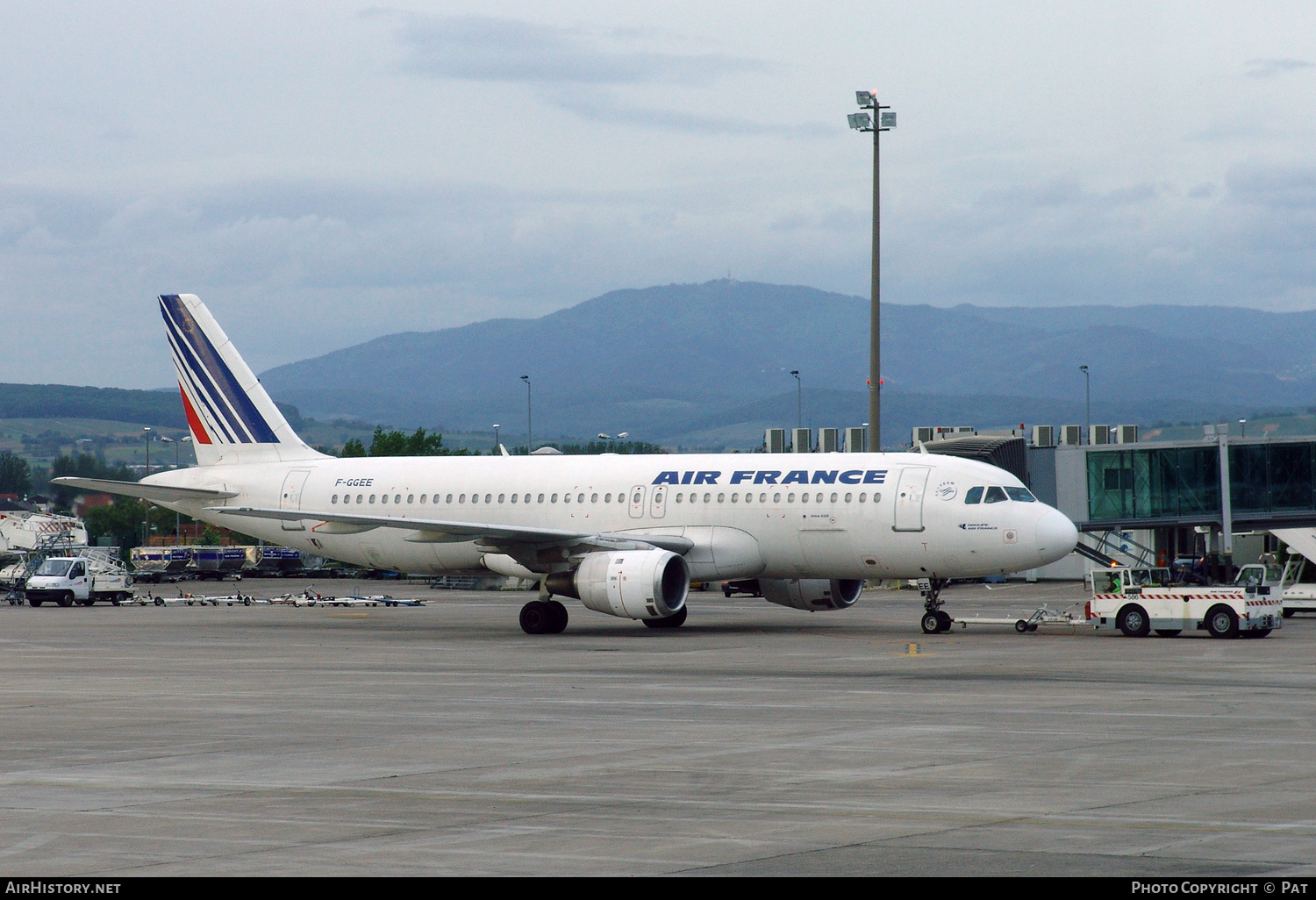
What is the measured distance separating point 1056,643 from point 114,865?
26.0 meters

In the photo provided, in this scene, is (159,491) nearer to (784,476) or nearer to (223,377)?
(223,377)

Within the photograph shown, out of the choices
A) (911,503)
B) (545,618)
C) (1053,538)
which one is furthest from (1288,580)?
(545,618)

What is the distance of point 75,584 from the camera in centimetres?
6069

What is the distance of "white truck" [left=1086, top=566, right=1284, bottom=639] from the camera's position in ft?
115

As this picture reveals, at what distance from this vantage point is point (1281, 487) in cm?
5866

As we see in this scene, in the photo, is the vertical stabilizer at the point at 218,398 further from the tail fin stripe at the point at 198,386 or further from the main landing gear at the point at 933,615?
the main landing gear at the point at 933,615

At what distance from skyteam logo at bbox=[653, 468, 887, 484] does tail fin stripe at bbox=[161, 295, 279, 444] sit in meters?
13.5

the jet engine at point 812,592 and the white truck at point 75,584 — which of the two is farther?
the white truck at point 75,584

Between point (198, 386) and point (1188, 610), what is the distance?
2878cm

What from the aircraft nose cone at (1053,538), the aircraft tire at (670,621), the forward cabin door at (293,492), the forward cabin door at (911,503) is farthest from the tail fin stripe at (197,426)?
the aircraft nose cone at (1053,538)

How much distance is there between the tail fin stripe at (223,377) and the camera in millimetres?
46656

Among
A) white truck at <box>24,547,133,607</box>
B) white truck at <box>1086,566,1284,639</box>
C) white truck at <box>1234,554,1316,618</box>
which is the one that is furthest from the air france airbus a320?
white truck at <box>24,547,133,607</box>

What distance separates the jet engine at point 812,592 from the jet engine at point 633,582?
4.04 meters
